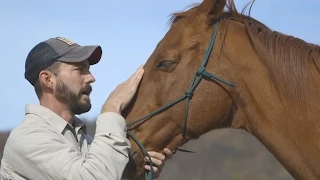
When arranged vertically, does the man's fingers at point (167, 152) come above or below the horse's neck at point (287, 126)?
below

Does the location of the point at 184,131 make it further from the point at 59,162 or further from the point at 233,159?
the point at 233,159

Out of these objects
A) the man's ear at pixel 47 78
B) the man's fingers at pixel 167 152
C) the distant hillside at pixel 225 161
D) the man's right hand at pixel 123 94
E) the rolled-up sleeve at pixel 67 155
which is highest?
the man's ear at pixel 47 78

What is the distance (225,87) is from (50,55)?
1.12 meters

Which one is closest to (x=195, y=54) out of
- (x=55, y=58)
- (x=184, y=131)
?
(x=184, y=131)

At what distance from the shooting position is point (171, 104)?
392 centimetres

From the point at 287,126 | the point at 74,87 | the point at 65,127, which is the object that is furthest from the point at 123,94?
the point at 287,126

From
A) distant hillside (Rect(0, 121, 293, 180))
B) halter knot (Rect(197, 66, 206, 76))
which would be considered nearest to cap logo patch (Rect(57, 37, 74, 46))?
halter knot (Rect(197, 66, 206, 76))

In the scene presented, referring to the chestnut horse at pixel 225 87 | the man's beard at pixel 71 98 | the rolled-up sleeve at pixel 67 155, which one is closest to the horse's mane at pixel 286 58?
the chestnut horse at pixel 225 87

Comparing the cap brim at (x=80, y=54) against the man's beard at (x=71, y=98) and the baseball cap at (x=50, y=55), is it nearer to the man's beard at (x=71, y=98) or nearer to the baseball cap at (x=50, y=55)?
the baseball cap at (x=50, y=55)

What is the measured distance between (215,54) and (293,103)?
0.59 m

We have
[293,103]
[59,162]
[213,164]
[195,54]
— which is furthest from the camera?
[213,164]

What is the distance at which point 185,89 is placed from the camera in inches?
154

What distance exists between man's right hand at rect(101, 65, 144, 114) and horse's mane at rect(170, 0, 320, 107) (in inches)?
30.9

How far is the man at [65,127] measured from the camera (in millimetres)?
3426
